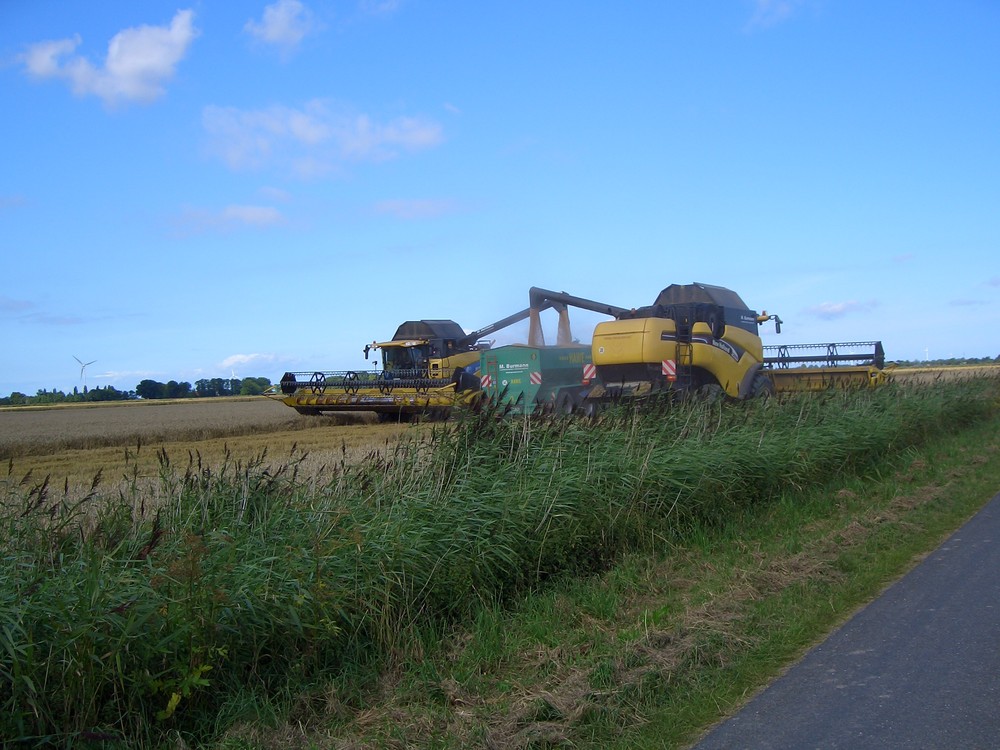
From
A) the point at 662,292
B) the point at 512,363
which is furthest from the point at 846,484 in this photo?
the point at 512,363

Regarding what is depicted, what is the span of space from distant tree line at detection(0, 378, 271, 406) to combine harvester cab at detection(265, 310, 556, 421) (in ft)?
104

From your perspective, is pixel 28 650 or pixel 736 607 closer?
pixel 28 650

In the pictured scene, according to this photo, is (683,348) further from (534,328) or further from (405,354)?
(405,354)

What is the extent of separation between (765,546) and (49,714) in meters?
6.01

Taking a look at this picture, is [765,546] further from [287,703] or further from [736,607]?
[287,703]

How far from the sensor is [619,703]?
172 inches

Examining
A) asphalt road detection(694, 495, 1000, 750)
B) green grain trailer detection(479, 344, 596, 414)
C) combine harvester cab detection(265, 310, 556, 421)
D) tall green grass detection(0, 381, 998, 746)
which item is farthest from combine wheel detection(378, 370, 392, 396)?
asphalt road detection(694, 495, 1000, 750)

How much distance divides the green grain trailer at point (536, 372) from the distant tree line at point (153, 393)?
1445 inches

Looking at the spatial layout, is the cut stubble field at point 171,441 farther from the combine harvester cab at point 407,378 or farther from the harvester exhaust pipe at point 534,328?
the harvester exhaust pipe at point 534,328

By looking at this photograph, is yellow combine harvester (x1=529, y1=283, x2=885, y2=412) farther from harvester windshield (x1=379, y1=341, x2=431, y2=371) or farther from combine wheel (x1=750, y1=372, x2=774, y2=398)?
harvester windshield (x1=379, y1=341, x2=431, y2=371)

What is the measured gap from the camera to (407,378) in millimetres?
26047

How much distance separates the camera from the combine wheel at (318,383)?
2675 cm

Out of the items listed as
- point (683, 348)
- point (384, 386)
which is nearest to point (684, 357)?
point (683, 348)

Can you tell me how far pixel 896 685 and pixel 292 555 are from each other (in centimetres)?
352
